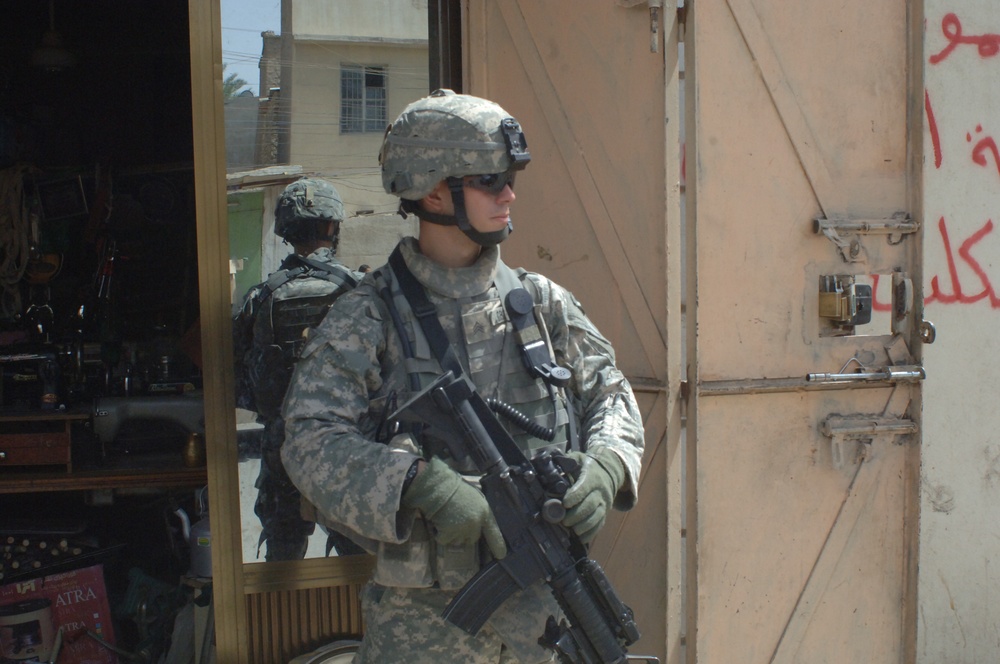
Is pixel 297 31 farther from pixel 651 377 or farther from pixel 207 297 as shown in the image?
pixel 651 377

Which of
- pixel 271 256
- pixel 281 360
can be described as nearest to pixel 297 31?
pixel 271 256

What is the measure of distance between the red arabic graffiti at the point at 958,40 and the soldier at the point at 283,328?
2555mm

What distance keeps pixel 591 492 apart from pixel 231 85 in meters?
1.84

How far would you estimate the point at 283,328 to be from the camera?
3.20 meters

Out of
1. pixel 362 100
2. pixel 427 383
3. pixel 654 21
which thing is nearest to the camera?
pixel 427 383

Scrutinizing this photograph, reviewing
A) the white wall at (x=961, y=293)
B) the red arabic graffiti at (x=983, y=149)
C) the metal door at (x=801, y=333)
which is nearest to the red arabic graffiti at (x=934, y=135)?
Result: the white wall at (x=961, y=293)

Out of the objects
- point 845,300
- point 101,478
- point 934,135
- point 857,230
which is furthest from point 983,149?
point 101,478

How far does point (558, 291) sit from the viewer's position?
8.30 feet

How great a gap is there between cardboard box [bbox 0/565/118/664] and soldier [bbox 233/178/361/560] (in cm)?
126

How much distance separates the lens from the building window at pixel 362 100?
3.28 m

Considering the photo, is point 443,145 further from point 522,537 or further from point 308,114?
point 308,114

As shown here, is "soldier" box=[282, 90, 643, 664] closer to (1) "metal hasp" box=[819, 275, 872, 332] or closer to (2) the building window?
(2) the building window

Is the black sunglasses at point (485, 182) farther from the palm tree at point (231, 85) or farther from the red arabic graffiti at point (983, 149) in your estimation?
the red arabic graffiti at point (983, 149)

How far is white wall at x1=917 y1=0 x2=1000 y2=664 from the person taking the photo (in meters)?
4.00
